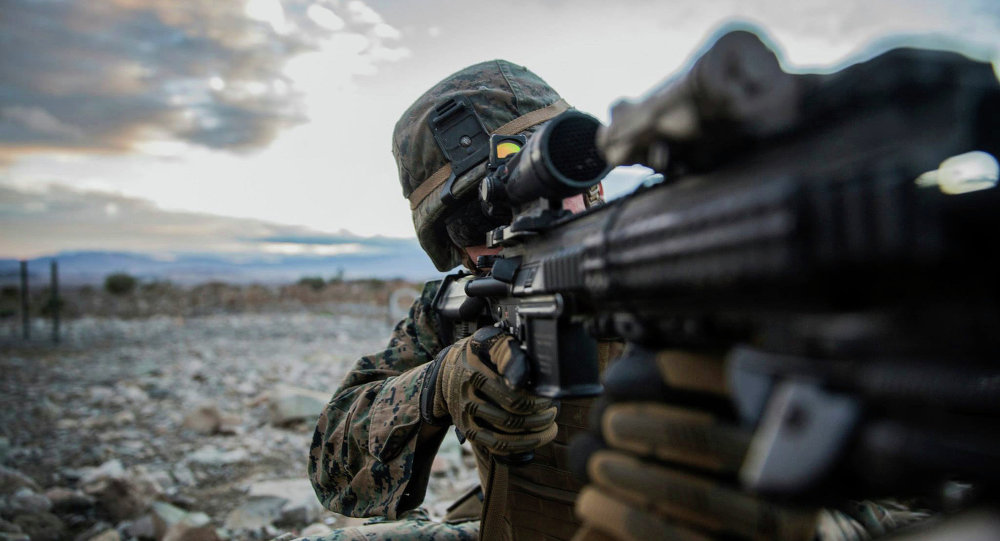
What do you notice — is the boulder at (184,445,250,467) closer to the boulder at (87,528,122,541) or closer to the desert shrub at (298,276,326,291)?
the boulder at (87,528,122,541)

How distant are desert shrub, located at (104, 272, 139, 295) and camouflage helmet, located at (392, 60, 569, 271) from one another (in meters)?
28.2

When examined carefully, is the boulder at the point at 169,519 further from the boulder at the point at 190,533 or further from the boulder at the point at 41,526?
the boulder at the point at 41,526

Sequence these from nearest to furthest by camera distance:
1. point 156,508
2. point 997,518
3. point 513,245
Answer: point 997,518
point 513,245
point 156,508

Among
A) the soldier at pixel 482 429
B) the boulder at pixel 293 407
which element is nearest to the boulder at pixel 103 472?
the boulder at pixel 293 407

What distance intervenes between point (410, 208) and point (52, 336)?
1402cm

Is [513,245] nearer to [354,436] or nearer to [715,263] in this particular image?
[715,263]

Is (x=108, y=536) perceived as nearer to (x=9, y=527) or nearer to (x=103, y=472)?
(x=9, y=527)

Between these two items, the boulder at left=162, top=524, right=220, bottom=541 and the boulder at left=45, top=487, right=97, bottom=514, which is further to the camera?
the boulder at left=45, top=487, right=97, bottom=514

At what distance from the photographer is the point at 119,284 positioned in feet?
84.4

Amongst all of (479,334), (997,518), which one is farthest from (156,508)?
(997,518)

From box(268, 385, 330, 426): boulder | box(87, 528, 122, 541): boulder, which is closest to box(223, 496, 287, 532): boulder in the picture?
box(87, 528, 122, 541): boulder

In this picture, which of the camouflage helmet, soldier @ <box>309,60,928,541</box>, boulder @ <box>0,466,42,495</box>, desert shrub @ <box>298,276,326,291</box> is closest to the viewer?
soldier @ <box>309,60,928,541</box>

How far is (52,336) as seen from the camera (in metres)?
13.0

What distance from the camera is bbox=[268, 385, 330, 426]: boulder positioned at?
5.82 meters
